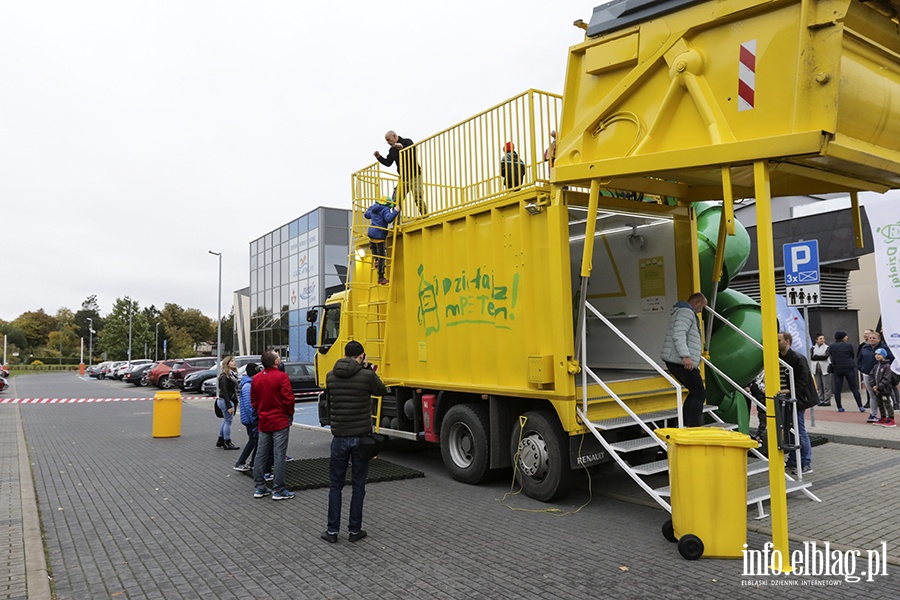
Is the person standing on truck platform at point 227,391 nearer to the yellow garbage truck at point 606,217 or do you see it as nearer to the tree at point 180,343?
the yellow garbage truck at point 606,217

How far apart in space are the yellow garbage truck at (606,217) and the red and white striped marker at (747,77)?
0.04 feet

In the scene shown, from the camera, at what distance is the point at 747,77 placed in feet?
16.2

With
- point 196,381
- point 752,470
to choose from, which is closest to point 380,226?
point 752,470

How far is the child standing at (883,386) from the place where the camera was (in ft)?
36.8

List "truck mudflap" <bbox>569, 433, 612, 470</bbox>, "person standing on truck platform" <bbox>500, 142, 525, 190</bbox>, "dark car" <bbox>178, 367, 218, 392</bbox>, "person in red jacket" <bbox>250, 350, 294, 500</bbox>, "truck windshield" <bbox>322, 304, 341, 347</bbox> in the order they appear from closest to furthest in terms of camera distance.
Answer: "truck mudflap" <bbox>569, 433, 612, 470</bbox> → "person standing on truck platform" <bbox>500, 142, 525, 190</bbox> → "person in red jacket" <bbox>250, 350, 294, 500</bbox> → "truck windshield" <bbox>322, 304, 341, 347</bbox> → "dark car" <bbox>178, 367, 218, 392</bbox>

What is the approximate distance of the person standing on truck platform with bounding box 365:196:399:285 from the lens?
9.23 meters

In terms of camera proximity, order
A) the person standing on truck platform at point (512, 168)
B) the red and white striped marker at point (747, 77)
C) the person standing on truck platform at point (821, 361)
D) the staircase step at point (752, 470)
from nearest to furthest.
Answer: the red and white striped marker at point (747, 77), the staircase step at point (752, 470), the person standing on truck platform at point (512, 168), the person standing on truck platform at point (821, 361)

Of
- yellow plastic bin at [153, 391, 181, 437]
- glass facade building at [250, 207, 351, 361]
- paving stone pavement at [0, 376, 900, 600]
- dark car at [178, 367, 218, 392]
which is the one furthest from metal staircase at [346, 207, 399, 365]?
glass facade building at [250, 207, 351, 361]

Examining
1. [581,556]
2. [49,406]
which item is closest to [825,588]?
[581,556]

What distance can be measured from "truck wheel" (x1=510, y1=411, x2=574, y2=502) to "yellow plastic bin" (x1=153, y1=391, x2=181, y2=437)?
906 centimetres

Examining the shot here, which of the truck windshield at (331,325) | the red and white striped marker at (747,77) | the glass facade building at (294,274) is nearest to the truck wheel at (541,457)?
the red and white striped marker at (747,77)

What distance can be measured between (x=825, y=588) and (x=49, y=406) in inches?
966

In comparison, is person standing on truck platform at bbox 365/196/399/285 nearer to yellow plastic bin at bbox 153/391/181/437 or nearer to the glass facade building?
yellow plastic bin at bbox 153/391/181/437

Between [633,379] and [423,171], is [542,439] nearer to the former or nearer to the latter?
[633,379]
